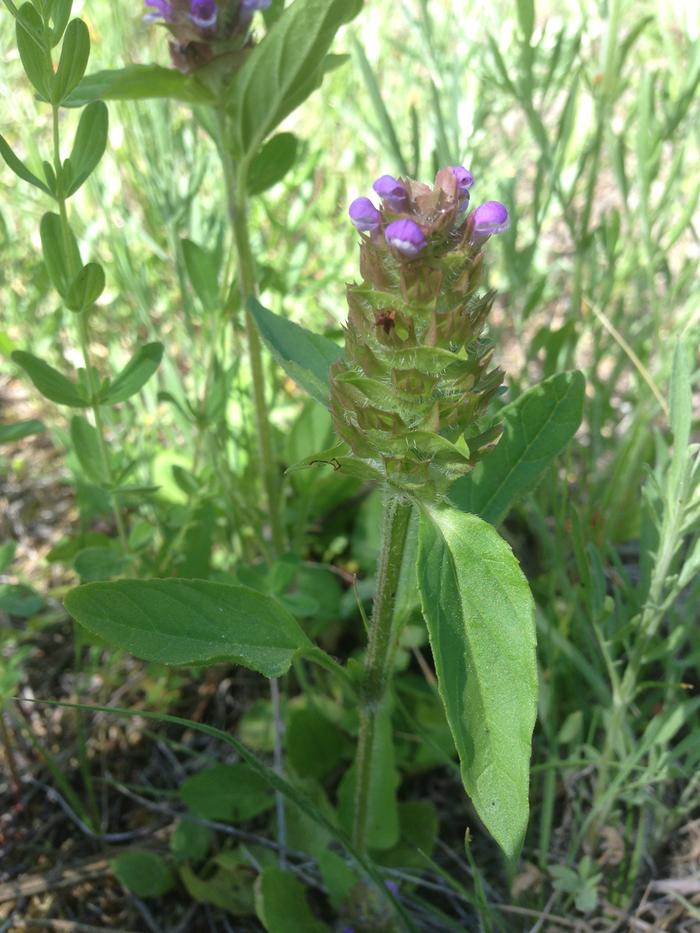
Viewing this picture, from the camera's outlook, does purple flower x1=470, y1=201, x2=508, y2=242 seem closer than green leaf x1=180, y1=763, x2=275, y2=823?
Yes

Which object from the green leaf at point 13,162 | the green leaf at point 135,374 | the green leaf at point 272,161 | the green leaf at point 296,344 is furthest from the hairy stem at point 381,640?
the green leaf at point 272,161

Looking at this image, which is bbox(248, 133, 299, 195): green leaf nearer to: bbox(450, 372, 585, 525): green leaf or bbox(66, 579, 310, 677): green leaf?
bbox(450, 372, 585, 525): green leaf

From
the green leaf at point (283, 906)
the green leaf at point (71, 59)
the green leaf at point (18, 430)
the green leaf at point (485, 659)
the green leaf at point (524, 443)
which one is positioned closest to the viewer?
the green leaf at point (485, 659)

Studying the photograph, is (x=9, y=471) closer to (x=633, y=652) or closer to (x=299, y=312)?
(x=299, y=312)

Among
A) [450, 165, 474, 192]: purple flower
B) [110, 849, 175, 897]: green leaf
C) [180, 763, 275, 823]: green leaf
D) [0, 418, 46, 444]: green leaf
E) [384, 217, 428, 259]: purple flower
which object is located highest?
[450, 165, 474, 192]: purple flower

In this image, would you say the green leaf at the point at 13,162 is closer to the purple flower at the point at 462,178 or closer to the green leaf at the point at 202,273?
the green leaf at the point at 202,273

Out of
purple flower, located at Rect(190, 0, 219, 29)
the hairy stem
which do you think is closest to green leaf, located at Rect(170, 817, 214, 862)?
the hairy stem

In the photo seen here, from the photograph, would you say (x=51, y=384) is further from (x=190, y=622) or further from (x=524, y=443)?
(x=524, y=443)
